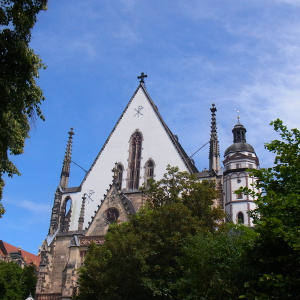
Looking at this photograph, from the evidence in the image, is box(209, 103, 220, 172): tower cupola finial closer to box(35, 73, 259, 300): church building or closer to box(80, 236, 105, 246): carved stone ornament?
box(35, 73, 259, 300): church building

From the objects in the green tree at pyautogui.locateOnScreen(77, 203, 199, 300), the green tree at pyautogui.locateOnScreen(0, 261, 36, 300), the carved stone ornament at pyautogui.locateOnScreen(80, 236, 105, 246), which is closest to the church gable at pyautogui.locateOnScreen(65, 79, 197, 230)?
the carved stone ornament at pyautogui.locateOnScreen(80, 236, 105, 246)

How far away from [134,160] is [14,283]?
14990 mm

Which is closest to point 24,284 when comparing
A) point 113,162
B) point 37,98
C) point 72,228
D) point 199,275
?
point 72,228

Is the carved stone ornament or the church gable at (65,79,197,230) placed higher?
the church gable at (65,79,197,230)

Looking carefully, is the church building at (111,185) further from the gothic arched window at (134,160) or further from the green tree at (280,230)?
the green tree at (280,230)

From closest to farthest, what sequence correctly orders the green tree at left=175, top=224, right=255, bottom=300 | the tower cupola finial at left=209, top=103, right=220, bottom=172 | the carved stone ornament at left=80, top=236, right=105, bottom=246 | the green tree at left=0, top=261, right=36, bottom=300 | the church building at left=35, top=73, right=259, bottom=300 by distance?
the green tree at left=175, top=224, right=255, bottom=300 < the carved stone ornament at left=80, top=236, right=105, bottom=246 < the church building at left=35, top=73, right=259, bottom=300 < the tower cupola finial at left=209, top=103, right=220, bottom=172 < the green tree at left=0, top=261, right=36, bottom=300

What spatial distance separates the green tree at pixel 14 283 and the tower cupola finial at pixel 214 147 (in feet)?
63.6

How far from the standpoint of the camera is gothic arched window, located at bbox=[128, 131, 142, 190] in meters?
33.8

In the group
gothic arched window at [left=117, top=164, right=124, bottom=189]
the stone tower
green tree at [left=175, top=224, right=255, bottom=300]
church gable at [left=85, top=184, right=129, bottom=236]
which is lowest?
green tree at [left=175, top=224, right=255, bottom=300]

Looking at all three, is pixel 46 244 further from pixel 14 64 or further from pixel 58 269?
pixel 14 64

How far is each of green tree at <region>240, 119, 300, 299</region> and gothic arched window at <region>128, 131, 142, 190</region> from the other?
2164cm

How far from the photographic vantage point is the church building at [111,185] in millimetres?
29609

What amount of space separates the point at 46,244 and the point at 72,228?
10.4 feet

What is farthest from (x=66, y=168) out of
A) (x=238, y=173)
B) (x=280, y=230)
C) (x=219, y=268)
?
(x=280, y=230)
